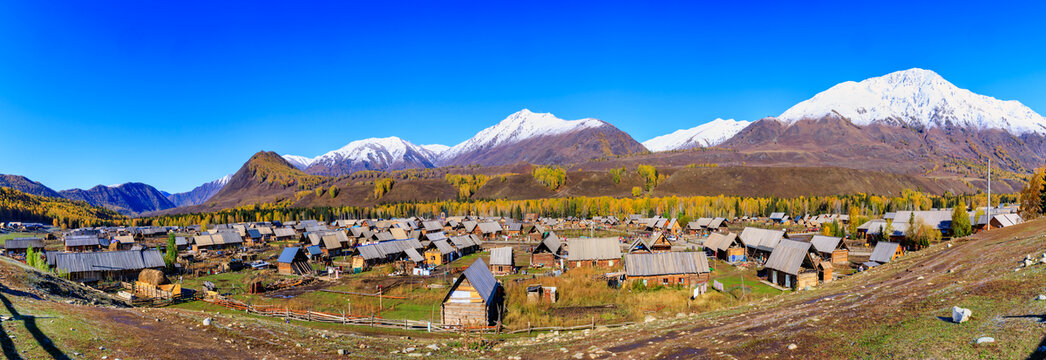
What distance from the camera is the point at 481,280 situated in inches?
1433

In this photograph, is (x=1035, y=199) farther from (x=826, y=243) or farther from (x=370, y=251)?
(x=370, y=251)

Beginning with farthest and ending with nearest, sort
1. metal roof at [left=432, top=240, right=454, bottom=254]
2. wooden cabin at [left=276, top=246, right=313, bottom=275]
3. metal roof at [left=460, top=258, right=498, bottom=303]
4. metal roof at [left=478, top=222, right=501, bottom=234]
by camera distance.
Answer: metal roof at [left=478, top=222, right=501, bottom=234], metal roof at [left=432, top=240, right=454, bottom=254], wooden cabin at [left=276, top=246, right=313, bottom=275], metal roof at [left=460, top=258, right=498, bottom=303]

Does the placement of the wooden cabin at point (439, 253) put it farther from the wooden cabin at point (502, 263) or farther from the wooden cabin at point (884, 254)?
the wooden cabin at point (884, 254)

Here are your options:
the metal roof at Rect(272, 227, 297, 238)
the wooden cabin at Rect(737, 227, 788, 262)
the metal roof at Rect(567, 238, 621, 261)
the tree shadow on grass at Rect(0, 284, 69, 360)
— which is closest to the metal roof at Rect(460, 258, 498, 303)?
the tree shadow on grass at Rect(0, 284, 69, 360)

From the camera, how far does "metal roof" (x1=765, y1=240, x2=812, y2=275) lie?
46.7m

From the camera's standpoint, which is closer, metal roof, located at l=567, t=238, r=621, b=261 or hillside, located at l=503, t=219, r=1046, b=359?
hillside, located at l=503, t=219, r=1046, b=359

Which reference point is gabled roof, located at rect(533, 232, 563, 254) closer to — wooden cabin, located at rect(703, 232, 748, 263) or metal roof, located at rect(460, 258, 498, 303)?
wooden cabin, located at rect(703, 232, 748, 263)

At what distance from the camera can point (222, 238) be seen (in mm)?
97750

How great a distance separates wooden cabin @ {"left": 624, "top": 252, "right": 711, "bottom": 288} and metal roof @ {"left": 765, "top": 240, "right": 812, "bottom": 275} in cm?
692

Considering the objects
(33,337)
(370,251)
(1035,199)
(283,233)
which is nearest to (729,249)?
(370,251)

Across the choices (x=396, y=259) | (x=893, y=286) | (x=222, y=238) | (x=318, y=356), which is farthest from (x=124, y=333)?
(x=222, y=238)

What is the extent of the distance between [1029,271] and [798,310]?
9320 mm

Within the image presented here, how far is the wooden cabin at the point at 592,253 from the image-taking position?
206ft

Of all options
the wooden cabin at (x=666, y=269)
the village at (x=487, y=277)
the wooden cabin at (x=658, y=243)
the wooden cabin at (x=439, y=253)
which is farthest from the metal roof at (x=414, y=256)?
the wooden cabin at (x=658, y=243)
